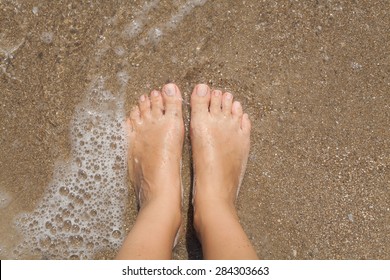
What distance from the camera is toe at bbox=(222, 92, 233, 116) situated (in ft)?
7.11

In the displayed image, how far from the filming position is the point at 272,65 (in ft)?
6.98

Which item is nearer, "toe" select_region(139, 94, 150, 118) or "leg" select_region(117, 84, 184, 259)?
"leg" select_region(117, 84, 184, 259)

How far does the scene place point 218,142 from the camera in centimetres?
221

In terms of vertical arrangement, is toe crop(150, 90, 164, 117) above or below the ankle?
above

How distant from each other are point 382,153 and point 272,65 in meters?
0.63

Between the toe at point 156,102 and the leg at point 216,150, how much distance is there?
147mm

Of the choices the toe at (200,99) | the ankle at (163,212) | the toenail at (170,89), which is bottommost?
the ankle at (163,212)

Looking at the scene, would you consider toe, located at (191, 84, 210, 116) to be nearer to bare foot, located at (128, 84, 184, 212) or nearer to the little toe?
bare foot, located at (128, 84, 184, 212)

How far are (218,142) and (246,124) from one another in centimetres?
16

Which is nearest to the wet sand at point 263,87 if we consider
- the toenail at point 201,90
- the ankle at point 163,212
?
the toenail at point 201,90

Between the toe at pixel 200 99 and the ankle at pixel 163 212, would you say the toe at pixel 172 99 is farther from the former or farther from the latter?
the ankle at pixel 163 212

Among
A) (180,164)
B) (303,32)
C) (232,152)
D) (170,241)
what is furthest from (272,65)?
(170,241)

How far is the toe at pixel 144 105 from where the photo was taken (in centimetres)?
217

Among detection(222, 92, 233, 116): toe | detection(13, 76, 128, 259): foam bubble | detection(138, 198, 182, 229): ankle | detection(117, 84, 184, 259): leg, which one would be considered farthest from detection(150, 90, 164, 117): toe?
detection(138, 198, 182, 229): ankle
